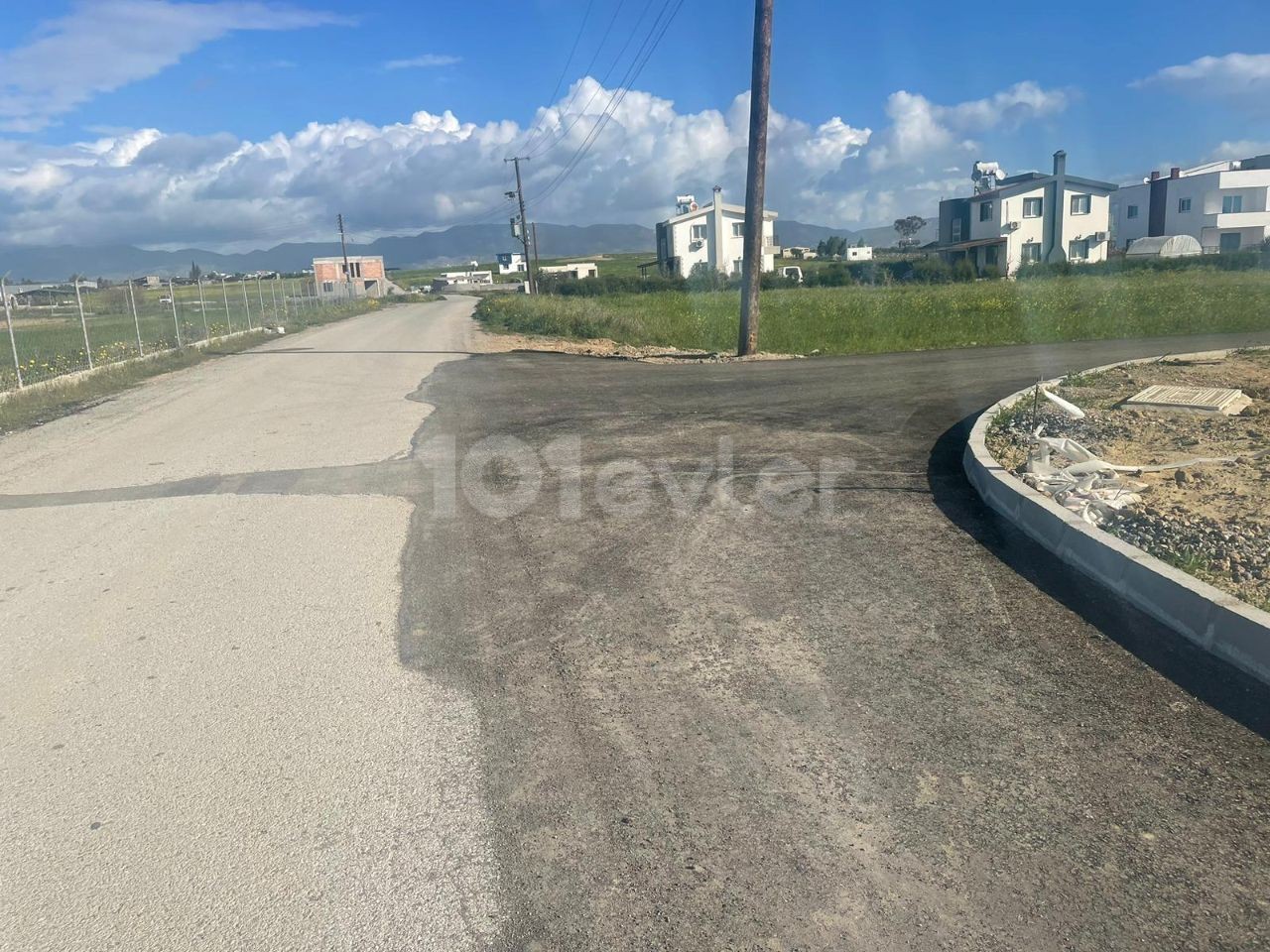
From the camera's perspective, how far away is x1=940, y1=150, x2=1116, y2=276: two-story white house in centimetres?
6075

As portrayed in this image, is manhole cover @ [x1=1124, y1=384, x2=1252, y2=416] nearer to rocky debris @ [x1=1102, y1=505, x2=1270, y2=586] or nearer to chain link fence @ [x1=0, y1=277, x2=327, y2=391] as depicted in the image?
rocky debris @ [x1=1102, y1=505, x2=1270, y2=586]

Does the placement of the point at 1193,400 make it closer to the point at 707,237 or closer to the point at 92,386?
the point at 92,386

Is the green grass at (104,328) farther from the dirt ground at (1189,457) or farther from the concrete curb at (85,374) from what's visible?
the dirt ground at (1189,457)

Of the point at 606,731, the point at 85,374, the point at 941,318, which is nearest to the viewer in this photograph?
the point at 606,731

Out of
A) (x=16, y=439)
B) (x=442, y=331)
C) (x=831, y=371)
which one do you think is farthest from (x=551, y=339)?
(x=16, y=439)

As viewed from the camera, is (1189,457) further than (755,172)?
No

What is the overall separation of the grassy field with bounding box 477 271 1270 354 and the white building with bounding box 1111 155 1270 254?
37.0 m

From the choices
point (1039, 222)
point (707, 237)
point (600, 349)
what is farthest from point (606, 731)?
point (707, 237)

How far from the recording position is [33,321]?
87.4ft

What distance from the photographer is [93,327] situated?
3878cm

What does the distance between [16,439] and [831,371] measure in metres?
11.9

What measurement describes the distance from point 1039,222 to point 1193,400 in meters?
56.6

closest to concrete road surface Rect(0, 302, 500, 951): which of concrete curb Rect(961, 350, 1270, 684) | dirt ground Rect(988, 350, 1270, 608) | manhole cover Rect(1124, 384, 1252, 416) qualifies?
concrete curb Rect(961, 350, 1270, 684)

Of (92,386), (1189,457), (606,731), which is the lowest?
(606,731)
